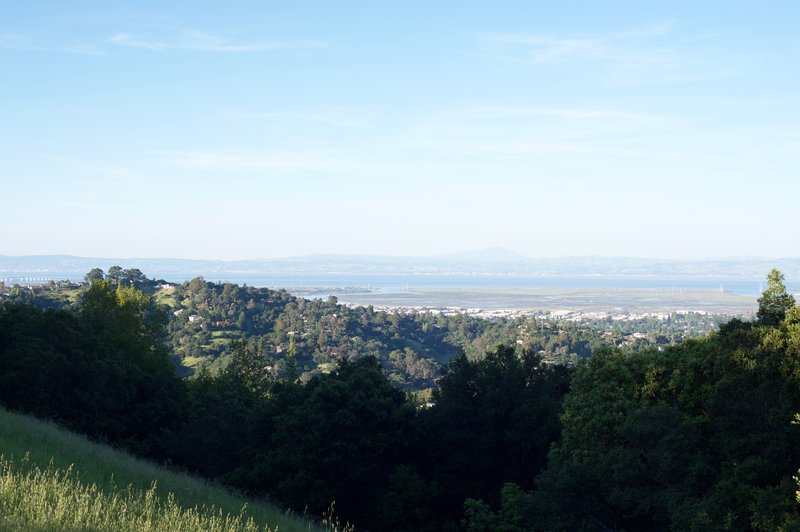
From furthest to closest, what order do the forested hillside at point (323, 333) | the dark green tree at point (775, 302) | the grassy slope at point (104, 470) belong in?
the forested hillside at point (323, 333), the dark green tree at point (775, 302), the grassy slope at point (104, 470)

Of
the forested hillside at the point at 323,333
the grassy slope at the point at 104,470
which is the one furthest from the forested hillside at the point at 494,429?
the forested hillside at the point at 323,333

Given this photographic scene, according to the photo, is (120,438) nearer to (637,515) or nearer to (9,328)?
(9,328)

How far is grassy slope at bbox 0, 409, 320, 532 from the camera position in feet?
36.1

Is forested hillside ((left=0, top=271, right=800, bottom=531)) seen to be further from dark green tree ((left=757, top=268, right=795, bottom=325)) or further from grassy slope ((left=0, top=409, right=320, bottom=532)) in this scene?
grassy slope ((left=0, top=409, right=320, bottom=532))

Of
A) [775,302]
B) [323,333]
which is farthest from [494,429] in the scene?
[323,333]

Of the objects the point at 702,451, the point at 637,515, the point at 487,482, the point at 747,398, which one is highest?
the point at 747,398

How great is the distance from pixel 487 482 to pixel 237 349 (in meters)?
20.5

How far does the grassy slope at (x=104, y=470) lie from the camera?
11.0 metres

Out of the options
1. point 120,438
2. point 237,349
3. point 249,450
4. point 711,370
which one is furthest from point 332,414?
point 237,349

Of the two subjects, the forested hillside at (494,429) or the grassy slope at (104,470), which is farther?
the forested hillside at (494,429)

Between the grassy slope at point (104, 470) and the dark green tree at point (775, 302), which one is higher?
the dark green tree at point (775, 302)

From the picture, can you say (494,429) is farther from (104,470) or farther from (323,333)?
(323,333)

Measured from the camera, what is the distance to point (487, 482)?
86.0 ft

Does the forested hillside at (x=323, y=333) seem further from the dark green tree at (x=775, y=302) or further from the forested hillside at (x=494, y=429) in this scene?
the dark green tree at (x=775, y=302)
